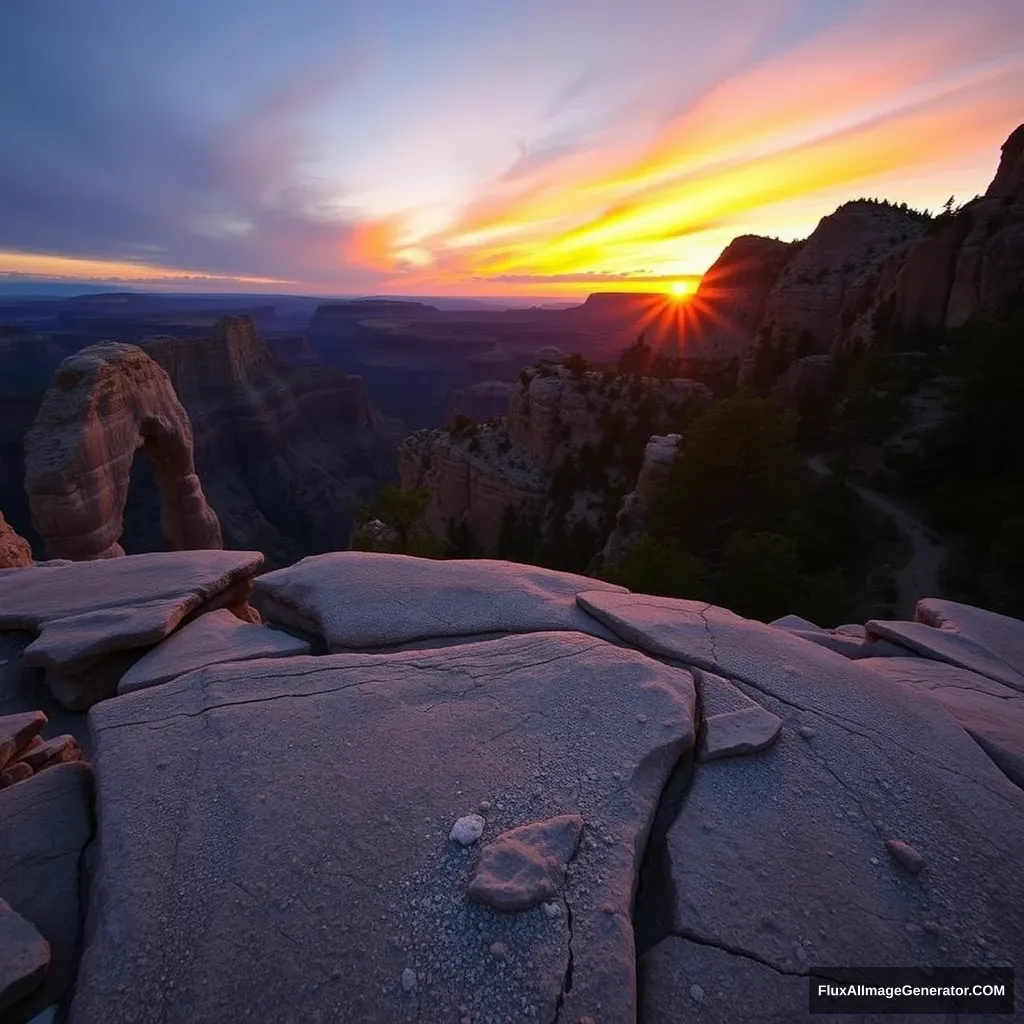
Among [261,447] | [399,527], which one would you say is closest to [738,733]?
[399,527]

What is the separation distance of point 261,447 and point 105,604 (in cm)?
5841

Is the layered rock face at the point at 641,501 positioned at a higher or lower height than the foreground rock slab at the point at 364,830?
lower

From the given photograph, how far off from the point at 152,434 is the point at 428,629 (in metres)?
14.7

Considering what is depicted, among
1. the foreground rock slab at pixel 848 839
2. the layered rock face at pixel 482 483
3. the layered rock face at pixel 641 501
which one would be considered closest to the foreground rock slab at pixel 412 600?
the foreground rock slab at pixel 848 839

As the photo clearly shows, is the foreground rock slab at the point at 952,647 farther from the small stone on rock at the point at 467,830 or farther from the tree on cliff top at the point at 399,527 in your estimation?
the tree on cliff top at the point at 399,527

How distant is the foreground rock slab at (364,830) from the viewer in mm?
2090

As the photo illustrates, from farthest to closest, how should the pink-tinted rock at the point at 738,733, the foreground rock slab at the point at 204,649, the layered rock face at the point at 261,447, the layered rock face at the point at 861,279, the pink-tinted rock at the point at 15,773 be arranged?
the layered rock face at the point at 261,447, the layered rock face at the point at 861,279, the foreground rock slab at the point at 204,649, the pink-tinted rock at the point at 15,773, the pink-tinted rock at the point at 738,733

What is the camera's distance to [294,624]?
4.96 meters

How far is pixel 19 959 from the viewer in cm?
218

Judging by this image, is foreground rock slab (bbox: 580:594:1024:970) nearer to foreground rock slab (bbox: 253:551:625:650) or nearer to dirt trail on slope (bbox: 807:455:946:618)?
foreground rock slab (bbox: 253:551:625:650)

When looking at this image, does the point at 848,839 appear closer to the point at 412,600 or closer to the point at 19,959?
the point at 412,600

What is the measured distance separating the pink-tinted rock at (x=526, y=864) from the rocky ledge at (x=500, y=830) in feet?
0.04

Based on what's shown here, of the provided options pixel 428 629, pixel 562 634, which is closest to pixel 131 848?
pixel 428 629

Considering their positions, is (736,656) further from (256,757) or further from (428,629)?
(256,757)
